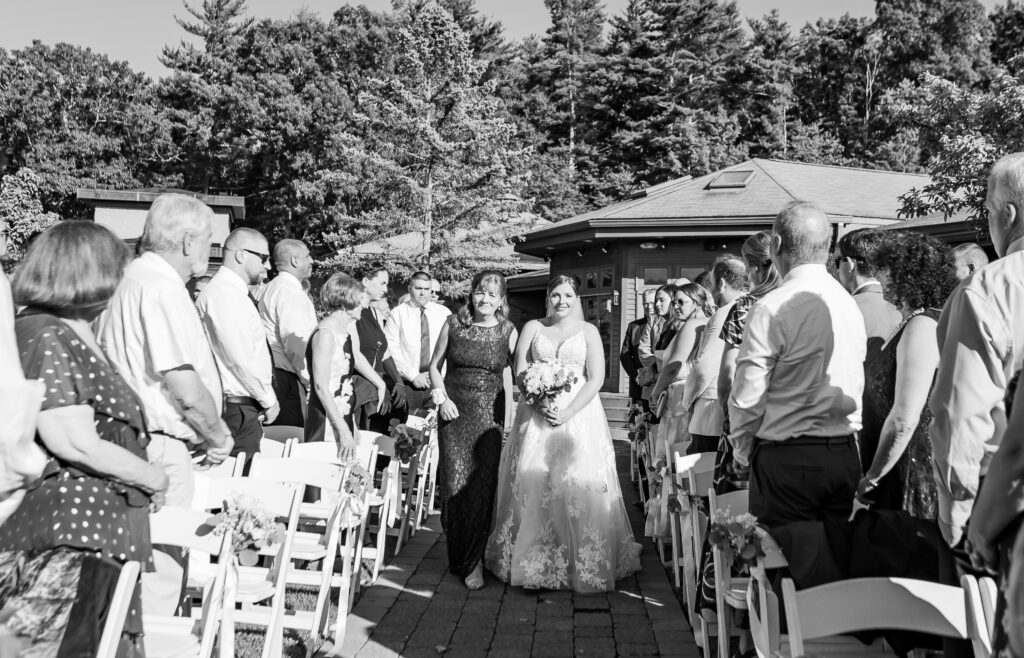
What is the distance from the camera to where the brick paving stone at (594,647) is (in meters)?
4.79

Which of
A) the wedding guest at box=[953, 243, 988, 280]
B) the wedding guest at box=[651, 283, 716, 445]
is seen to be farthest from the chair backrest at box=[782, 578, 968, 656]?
the wedding guest at box=[651, 283, 716, 445]

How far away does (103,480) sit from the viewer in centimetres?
281

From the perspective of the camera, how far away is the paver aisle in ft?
16.0

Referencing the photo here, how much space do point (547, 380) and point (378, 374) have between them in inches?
103

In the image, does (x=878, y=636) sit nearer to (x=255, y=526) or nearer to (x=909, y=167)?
(x=255, y=526)

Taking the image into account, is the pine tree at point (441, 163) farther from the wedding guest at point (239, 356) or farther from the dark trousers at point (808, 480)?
the dark trousers at point (808, 480)

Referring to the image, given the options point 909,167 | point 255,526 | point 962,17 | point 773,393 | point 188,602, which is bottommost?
point 188,602

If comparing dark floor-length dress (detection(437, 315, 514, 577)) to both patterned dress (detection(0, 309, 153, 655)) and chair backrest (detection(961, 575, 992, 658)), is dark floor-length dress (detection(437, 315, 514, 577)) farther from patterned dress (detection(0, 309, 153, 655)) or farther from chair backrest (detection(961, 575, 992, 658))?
chair backrest (detection(961, 575, 992, 658))

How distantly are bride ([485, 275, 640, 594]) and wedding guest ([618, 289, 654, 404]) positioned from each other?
3.69m

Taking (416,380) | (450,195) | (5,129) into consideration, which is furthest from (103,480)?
(5,129)

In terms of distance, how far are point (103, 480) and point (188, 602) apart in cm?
132

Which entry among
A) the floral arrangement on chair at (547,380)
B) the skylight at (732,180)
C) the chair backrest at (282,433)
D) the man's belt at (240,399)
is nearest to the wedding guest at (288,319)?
the chair backrest at (282,433)

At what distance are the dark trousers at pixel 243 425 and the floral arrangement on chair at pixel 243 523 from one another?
2.20m

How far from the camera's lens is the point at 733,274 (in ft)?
19.2
